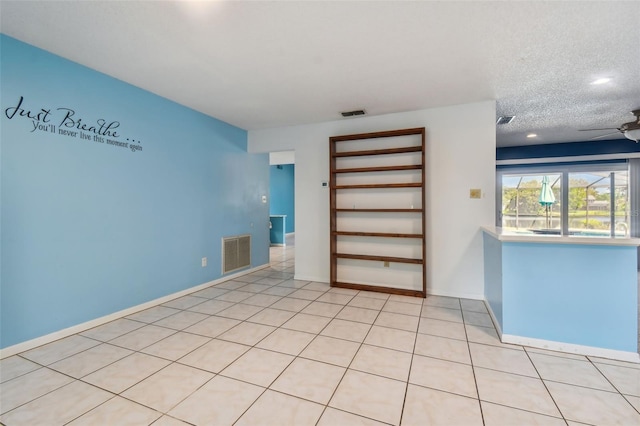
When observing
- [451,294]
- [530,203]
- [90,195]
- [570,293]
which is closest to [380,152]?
[451,294]

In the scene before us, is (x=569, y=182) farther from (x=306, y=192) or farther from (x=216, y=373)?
(x=216, y=373)

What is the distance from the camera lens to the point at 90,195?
2834 millimetres

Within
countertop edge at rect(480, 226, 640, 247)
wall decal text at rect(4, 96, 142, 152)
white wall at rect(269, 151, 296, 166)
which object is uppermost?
white wall at rect(269, 151, 296, 166)

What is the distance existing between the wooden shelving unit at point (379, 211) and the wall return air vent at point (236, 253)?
1689mm

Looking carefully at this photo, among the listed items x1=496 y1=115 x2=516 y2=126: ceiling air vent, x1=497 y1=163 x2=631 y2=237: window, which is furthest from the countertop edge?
x1=497 y1=163 x2=631 y2=237: window

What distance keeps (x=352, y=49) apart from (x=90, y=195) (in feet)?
9.62

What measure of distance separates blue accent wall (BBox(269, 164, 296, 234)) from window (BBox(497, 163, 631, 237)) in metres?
7.01

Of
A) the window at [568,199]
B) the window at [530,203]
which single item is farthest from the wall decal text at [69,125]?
the window at [530,203]

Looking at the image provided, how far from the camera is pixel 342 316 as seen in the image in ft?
10.3

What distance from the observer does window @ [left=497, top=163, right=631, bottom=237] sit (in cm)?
599

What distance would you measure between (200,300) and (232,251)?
1173 mm

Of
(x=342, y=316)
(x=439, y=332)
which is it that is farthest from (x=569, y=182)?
(x=342, y=316)

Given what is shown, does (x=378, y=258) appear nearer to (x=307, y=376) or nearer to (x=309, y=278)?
(x=309, y=278)

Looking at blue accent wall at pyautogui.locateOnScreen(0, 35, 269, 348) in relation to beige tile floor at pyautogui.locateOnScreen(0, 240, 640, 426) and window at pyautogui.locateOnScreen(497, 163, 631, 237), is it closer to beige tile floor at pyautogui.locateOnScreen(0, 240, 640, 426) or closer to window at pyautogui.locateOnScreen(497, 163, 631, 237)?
beige tile floor at pyautogui.locateOnScreen(0, 240, 640, 426)
